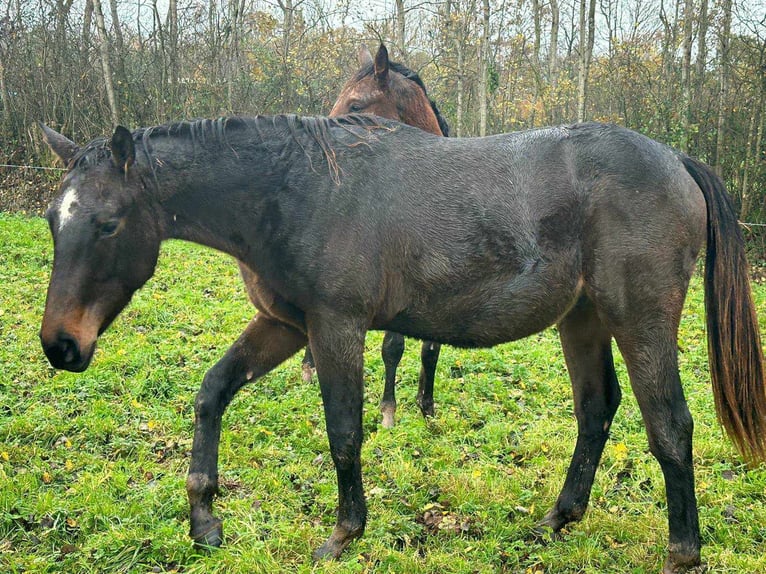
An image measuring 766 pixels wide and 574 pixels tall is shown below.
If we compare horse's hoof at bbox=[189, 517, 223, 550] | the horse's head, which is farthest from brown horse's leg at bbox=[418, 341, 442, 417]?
the horse's head

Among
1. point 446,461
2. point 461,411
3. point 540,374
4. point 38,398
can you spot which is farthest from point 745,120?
point 38,398

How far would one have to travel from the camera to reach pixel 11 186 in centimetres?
1301

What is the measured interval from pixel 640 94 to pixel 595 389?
1100 centimetres

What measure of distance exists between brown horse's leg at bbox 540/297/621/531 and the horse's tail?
554mm

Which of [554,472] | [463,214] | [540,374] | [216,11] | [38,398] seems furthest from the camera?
[216,11]

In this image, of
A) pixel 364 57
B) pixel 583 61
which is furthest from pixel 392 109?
pixel 583 61

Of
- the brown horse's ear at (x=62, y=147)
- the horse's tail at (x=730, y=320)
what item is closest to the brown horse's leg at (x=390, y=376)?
the horse's tail at (x=730, y=320)

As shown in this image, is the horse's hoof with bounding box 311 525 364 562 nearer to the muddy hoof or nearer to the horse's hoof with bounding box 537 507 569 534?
the horse's hoof with bounding box 537 507 569 534

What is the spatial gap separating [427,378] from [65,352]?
293cm

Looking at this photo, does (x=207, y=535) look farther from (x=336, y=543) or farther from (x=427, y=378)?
(x=427, y=378)

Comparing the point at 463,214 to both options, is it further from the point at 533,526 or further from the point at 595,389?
the point at 533,526

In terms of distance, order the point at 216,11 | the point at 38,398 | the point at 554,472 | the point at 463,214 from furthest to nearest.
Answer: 1. the point at 216,11
2. the point at 38,398
3. the point at 554,472
4. the point at 463,214

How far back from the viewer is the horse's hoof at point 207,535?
3135 mm

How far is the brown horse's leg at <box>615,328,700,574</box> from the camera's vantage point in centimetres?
290
